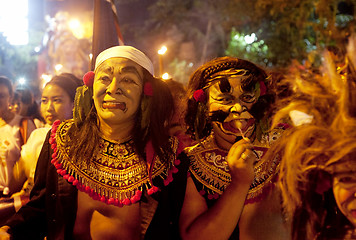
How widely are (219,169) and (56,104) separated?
6.78 ft

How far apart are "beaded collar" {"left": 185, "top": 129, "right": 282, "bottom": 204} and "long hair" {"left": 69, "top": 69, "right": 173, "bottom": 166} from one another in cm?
20

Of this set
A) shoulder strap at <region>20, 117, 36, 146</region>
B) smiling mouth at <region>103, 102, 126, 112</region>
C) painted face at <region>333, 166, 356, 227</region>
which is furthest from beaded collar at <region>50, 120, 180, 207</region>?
shoulder strap at <region>20, 117, 36, 146</region>

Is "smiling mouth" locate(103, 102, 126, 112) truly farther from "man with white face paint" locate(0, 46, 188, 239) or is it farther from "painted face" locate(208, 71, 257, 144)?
"painted face" locate(208, 71, 257, 144)

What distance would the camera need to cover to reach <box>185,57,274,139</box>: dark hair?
272 cm

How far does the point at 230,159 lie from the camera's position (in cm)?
250

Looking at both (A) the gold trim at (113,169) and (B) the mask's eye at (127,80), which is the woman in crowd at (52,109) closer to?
(A) the gold trim at (113,169)

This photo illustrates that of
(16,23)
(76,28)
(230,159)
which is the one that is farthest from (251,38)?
(16,23)

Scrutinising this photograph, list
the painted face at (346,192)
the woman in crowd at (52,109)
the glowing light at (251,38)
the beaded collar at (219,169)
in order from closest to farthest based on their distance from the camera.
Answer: the painted face at (346,192) < the beaded collar at (219,169) < the woman in crowd at (52,109) < the glowing light at (251,38)

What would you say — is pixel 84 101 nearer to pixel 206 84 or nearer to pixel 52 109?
pixel 206 84

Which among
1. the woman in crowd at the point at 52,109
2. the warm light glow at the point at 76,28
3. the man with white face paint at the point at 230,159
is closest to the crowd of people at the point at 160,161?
the man with white face paint at the point at 230,159

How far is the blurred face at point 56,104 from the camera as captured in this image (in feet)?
13.5

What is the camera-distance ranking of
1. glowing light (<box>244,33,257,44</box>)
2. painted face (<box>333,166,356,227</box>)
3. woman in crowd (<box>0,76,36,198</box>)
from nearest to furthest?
painted face (<box>333,166,356,227</box>) → woman in crowd (<box>0,76,36,198</box>) → glowing light (<box>244,33,257,44</box>)

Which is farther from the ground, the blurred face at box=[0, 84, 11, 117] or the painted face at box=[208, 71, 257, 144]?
the blurred face at box=[0, 84, 11, 117]

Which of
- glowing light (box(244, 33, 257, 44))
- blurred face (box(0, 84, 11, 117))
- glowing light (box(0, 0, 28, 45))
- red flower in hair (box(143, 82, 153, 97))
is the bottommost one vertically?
red flower in hair (box(143, 82, 153, 97))
